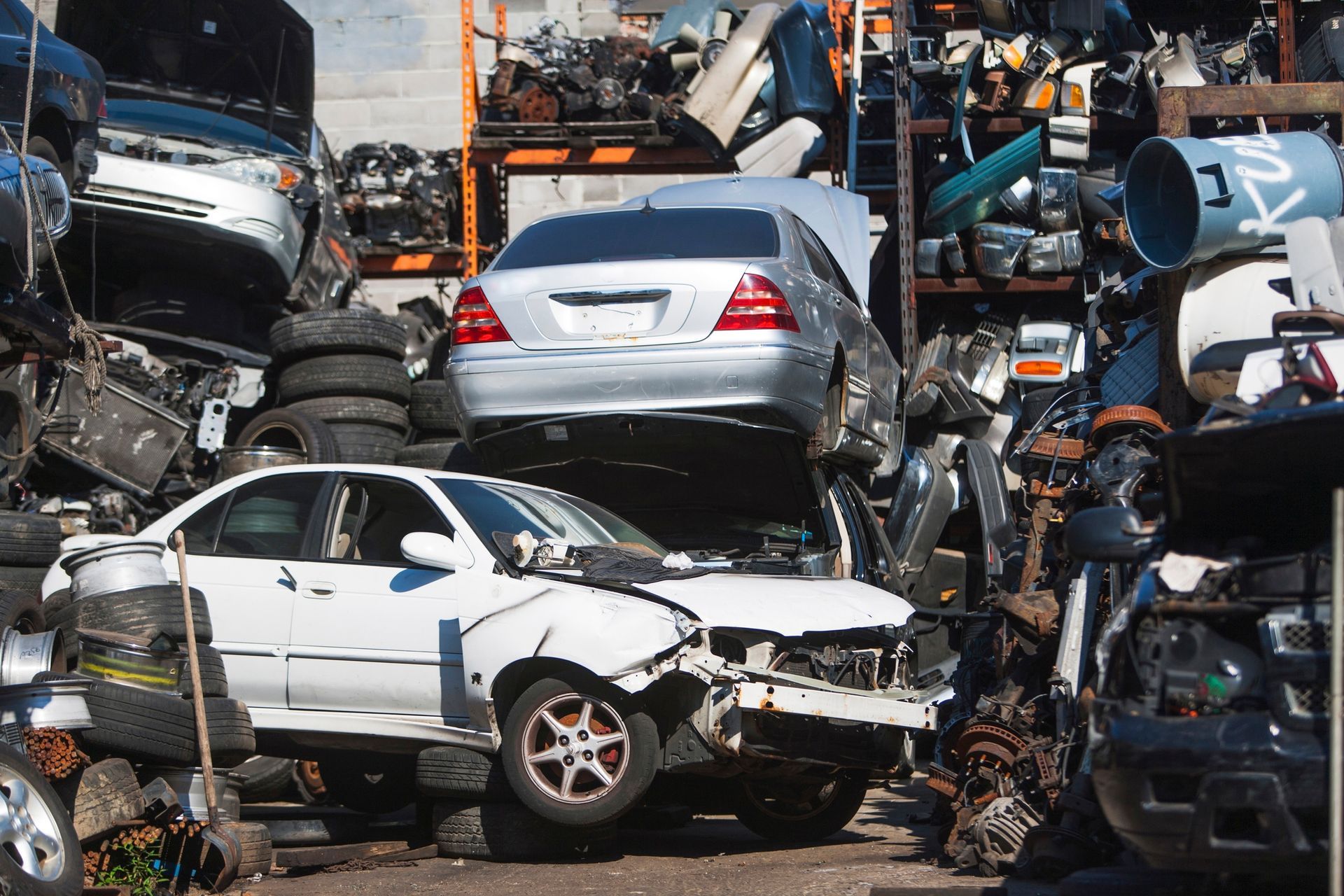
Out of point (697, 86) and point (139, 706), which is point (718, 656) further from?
point (697, 86)

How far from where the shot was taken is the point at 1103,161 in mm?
11930

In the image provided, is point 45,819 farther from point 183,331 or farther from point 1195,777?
point 183,331

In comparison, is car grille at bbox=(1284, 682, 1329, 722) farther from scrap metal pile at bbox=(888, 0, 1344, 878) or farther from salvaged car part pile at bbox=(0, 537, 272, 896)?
salvaged car part pile at bbox=(0, 537, 272, 896)

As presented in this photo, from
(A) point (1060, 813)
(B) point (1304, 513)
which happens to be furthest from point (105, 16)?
(B) point (1304, 513)

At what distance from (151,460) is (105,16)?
484cm

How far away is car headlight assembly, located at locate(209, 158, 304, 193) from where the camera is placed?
11703 mm

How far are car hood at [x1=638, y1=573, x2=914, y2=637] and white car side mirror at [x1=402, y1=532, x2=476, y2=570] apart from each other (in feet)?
2.65

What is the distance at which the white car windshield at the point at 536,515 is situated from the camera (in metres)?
6.70

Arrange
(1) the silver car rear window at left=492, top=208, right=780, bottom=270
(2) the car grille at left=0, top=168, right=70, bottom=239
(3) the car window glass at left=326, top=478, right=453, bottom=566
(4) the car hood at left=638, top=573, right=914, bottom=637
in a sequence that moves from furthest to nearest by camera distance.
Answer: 1. (2) the car grille at left=0, top=168, right=70, bottom=239
2. (1) the silver car rear window at left=492, top=208, right=780, bottom=270
3. (3) the car window glass at left=326, top=478, right=453, bottom=566
4. (4) the car hood at left=638, top=573, right=914, bottom=637

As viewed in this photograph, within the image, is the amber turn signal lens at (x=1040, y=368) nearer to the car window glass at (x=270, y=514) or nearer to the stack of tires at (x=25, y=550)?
the car window glass at (x=270, y=514)

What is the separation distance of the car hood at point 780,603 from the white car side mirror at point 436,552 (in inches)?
31.8

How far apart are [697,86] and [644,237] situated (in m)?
5.44

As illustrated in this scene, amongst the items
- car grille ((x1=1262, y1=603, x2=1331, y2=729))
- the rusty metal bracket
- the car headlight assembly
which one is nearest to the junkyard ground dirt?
car grille ((x1=1262, y1=603, x2=1331, y2=729))

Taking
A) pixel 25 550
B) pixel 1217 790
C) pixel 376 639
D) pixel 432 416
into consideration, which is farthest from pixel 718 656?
pixel 432 416
